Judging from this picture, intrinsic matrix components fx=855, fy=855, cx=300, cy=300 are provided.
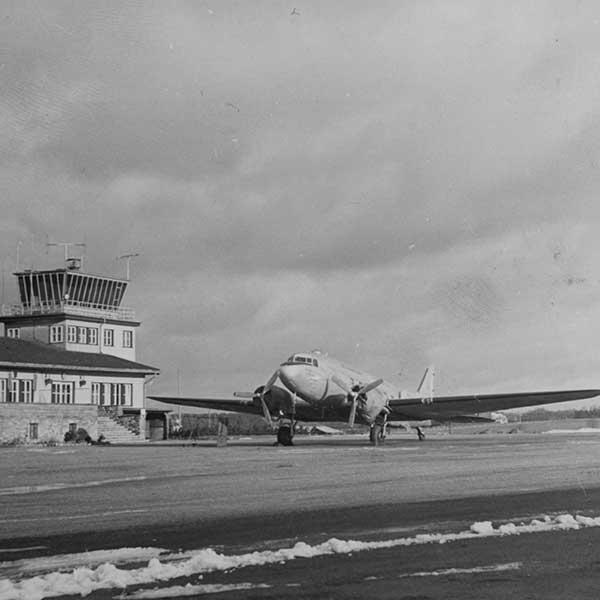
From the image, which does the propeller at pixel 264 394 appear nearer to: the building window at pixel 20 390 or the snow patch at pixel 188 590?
the building window at pixel 20 390

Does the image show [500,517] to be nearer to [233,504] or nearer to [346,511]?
[346,511]

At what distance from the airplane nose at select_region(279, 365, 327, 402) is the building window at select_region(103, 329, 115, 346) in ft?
156

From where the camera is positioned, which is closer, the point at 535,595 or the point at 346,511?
the point at 535,595

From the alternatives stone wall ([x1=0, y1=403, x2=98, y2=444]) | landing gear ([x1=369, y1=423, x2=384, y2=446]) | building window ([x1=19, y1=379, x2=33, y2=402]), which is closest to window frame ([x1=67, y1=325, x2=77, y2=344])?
building window ([x1=19, y1=379, x2=33, y2=402])

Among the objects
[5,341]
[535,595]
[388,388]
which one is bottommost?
[535,595]

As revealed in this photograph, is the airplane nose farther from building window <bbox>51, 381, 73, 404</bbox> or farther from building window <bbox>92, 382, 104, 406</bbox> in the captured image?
building window <bbox>92, 382, 104, 406</bbox>

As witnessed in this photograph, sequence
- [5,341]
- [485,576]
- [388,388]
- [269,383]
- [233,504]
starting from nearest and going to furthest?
[485,576] → [233,504] → [269,383] → [388,388] → [5,341]

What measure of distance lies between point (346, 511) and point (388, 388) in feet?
134

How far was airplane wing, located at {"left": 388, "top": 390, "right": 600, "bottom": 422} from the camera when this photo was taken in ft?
172

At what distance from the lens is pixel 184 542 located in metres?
10.6

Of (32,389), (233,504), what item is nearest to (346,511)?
(233,504)

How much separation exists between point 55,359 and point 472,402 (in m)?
38.0

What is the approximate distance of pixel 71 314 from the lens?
86.5 m

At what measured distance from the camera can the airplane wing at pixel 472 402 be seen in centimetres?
5231
